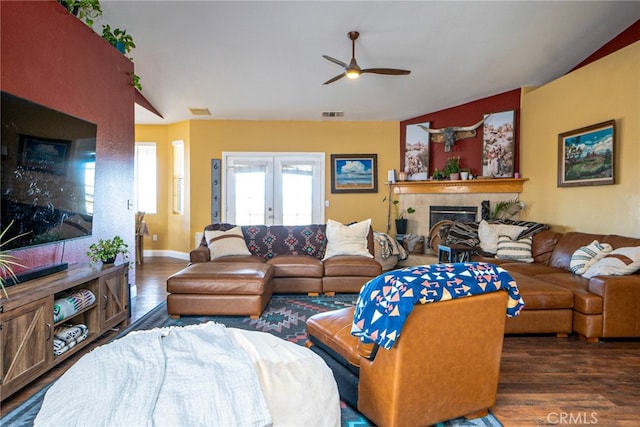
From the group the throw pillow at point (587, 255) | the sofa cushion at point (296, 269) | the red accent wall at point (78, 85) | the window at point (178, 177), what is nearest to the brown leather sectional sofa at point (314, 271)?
the sofa cushion at point (296, 269)

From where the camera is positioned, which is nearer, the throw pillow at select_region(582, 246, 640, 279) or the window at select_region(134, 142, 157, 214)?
the throw pillow at select_region(582, 246, 640, 279)

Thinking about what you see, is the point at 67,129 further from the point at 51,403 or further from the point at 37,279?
the point at 51,403

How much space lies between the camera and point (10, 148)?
217 cm

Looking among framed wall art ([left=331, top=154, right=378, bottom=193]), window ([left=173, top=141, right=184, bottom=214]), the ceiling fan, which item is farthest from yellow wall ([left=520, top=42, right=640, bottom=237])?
window ([left=173, top=141, right=184, bottom=214])

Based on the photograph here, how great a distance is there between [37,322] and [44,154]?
1.18 metres

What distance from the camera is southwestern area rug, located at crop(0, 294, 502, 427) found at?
179 cm

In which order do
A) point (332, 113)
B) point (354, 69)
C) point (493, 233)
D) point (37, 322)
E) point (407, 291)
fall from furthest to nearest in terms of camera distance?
point (332, 113), point (493, 233), point (354, 69), point (37, 322), point (407, 291)

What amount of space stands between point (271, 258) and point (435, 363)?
3138 millimetres

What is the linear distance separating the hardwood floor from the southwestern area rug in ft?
0.37

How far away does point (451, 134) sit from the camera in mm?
5840

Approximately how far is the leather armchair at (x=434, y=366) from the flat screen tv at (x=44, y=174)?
229 centimetres

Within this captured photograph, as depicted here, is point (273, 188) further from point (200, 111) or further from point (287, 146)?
point (200, 111)

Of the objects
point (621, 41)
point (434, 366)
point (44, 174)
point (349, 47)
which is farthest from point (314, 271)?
point (621, 41)

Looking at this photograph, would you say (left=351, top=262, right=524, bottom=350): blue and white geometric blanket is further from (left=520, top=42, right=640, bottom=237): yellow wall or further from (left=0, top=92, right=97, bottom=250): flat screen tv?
(left=520, top=42, right=640, bottom=237): yellow wall
